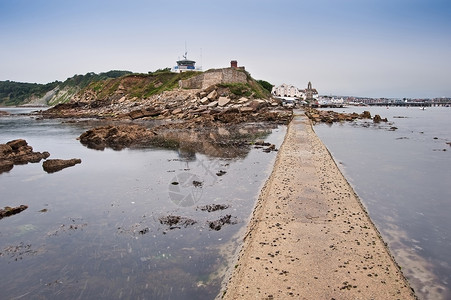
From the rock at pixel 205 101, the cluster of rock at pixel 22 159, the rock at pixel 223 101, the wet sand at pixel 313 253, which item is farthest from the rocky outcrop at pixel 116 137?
the rock at pixel 205 101

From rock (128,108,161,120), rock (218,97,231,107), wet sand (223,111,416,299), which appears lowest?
wet sand (223,111,416,299)

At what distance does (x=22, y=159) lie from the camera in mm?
21859

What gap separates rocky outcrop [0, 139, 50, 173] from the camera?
2067 cm

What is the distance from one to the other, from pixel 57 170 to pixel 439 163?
23.3 metres

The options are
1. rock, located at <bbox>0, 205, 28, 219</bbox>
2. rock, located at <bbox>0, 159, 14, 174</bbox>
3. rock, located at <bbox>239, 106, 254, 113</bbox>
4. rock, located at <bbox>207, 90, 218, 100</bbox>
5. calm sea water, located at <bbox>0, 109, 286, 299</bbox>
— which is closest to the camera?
calm sea water, located at <bbox>0, 109, 286, 299</bbox>

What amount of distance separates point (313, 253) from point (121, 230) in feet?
19.1

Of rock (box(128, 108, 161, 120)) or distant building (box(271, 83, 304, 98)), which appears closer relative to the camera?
rock (box(128, 108, 161, 120))

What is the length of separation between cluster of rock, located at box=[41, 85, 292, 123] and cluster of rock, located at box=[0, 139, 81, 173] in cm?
2690

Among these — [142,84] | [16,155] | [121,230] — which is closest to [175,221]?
[121,230]

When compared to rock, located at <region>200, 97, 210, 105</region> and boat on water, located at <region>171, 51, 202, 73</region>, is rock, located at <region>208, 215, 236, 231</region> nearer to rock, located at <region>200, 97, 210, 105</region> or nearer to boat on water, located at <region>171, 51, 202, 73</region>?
rock, located at <region>200, 97, 210, 105</region>

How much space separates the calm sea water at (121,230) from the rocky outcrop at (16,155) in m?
1.57

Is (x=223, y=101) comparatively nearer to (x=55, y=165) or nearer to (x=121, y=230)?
(x=55, y=165)

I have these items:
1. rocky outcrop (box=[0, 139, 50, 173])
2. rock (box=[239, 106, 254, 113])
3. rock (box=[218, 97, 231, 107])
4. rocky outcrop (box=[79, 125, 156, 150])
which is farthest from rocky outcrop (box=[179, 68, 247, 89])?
rocky outcrop (box=[0, 139, 50, 173])

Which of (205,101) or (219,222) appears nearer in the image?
(219,222)
